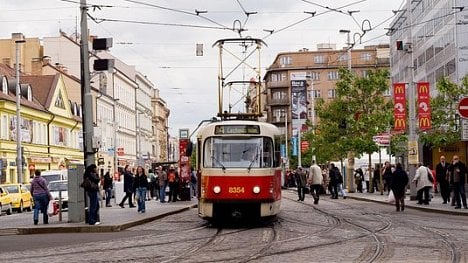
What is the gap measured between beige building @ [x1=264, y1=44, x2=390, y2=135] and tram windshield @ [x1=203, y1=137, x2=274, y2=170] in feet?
357

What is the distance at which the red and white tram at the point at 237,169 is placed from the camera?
882 inches

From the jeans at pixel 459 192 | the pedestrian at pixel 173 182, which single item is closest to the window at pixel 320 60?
the pedestrian at pixel 173 182

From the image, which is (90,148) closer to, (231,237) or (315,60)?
(231,237)

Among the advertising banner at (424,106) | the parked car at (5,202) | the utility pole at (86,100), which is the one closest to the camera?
the utility pole at (86,100)

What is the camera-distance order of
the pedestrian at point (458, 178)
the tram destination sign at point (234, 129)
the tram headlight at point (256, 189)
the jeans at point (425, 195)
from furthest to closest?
the jeans at point (425, 195)
the pedestrian at point (458, 178)
the tram destination sign at point (234, 129)
the tram headlight at point (256, 189)

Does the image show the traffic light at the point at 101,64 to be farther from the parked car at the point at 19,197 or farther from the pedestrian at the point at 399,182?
the parked car at the point at 19,197

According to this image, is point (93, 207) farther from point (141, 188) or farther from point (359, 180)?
point (359, 180)

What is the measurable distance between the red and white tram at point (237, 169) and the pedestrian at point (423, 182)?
38.4 ft

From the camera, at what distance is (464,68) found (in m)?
59.0

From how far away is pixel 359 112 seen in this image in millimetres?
54969

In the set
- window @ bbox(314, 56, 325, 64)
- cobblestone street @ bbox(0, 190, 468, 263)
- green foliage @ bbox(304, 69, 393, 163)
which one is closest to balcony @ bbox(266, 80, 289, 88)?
window @ bbox(314, 56, 325, 64)

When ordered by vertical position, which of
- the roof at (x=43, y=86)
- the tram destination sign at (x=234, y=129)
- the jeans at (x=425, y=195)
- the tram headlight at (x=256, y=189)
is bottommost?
the jeans at (x=425, y=195)

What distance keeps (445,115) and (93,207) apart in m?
31.1

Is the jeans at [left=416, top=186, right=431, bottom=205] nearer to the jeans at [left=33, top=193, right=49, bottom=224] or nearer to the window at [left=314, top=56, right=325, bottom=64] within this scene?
the jeans at [left=33, top=193, right=49, bottom=224]
